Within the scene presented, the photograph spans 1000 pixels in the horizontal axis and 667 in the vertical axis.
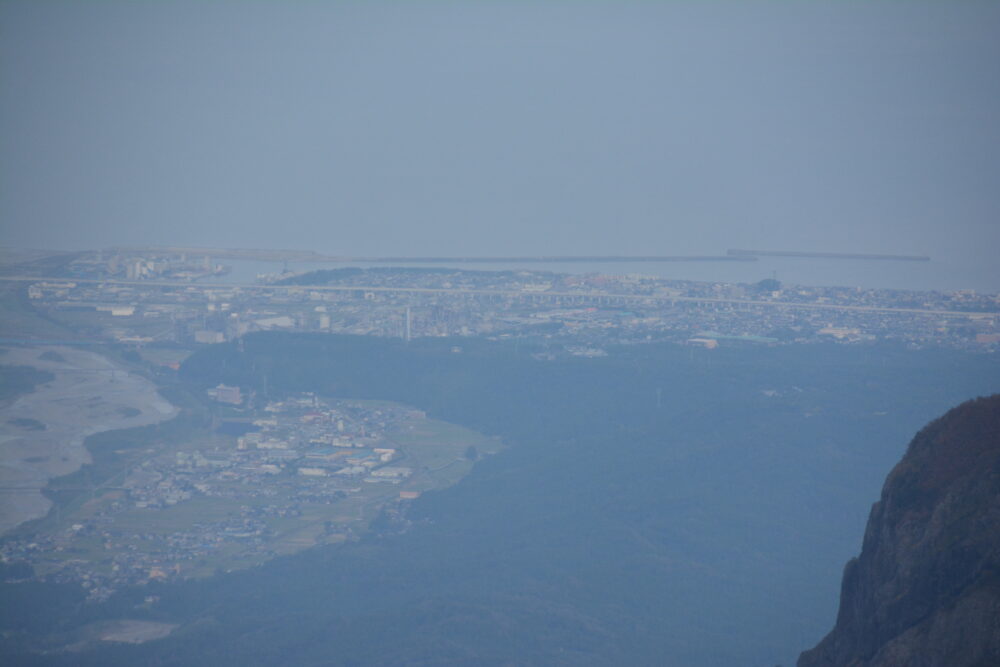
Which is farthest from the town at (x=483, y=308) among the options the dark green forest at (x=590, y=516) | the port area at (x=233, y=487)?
the port area at (x=233, y=487)

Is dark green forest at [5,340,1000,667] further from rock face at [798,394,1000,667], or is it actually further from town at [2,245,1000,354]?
rock face at [798,394,1000,667]

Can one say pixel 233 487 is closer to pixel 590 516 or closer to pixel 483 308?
pixel 590 516

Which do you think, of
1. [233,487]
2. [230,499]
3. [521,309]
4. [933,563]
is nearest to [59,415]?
[233,487]

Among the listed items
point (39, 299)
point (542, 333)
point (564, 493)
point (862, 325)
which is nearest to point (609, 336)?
point (542, 333)

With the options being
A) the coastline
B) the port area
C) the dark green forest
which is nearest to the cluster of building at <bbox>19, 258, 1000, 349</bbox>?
the dark green forest

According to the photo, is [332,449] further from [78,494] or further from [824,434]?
[824,434]

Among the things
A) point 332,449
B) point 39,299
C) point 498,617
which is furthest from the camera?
point 39,299

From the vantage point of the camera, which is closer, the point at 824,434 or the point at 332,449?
the point at 332,449

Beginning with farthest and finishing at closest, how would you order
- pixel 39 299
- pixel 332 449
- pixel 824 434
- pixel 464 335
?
pixel 464 335 < pixel 39 299 < pixel 824 434 < pixel 332 449
